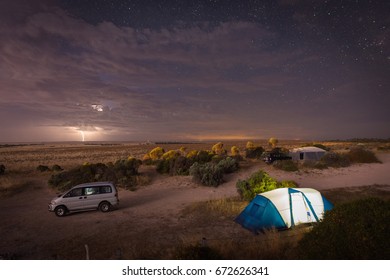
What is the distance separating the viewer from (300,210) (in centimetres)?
1181

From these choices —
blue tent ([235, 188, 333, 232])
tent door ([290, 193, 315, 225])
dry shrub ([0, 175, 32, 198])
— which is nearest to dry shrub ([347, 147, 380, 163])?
blue tent ([235, 188, 333, 232])

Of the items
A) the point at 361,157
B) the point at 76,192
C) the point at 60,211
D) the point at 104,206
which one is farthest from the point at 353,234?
the point at 361,157

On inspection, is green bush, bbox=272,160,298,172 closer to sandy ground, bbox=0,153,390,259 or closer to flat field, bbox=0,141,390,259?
flat field, bbox=0,141,390,259

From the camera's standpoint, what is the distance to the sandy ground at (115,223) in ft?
34.7

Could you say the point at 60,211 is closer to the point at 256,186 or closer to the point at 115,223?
the point at 115,223

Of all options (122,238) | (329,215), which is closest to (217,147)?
(122,238)

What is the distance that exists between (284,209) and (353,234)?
6.34 metres

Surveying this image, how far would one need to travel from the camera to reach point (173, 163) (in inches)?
1163

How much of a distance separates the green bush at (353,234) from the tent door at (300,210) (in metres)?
5.82

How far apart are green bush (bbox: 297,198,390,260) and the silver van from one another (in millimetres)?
12637

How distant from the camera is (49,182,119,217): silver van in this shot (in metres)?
15.5
